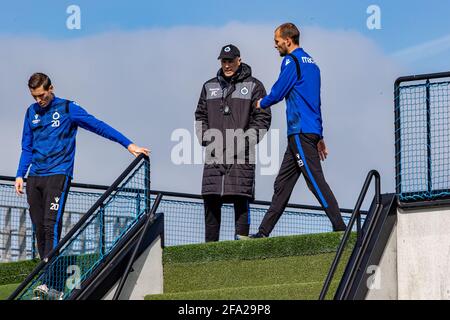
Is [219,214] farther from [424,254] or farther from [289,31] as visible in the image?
[424,254]

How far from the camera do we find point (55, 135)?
48.4 feet

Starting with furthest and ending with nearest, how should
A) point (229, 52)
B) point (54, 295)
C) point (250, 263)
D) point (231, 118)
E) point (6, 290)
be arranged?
point (6, 290) < point (231, 118) < point (229, 52) < point (250, 263) < point (54, 295)

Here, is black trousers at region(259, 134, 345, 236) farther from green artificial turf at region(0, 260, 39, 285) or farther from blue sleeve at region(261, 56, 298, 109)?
green artificial turf at region(0, 260, 39, 285)

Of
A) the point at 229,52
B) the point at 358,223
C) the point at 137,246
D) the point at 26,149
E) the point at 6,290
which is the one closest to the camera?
the point at 358,223

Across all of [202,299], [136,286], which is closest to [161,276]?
[136,286]

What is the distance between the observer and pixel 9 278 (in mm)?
17688

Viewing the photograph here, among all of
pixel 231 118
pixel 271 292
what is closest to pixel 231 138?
pixel 231 118

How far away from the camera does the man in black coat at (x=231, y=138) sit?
51.2 feet

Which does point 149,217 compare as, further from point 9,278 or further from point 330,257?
point 9,278

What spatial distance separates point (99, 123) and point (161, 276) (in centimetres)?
180

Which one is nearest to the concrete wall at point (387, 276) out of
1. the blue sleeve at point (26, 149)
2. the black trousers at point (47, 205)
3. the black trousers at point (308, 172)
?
the black trousers at point (308, 172)

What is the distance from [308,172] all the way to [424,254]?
1.64 meters

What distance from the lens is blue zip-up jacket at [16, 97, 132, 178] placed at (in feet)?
48.1
